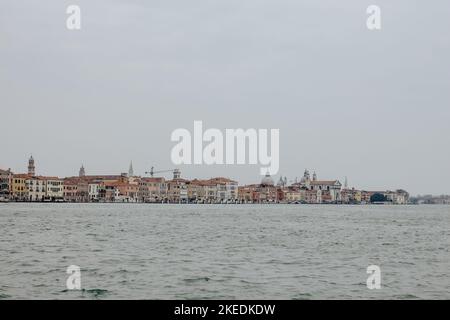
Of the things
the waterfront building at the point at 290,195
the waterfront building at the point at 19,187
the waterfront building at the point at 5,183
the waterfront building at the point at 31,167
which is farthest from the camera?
the waterfront building at the point at 290,195

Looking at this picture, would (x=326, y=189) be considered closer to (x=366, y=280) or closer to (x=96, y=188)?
(x=96, y=188)

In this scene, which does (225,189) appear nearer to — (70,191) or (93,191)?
(93,191)

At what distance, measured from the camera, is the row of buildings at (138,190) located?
436 ft

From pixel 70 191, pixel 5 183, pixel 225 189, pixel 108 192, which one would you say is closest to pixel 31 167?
pixel 70 191

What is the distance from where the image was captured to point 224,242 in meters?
29.1

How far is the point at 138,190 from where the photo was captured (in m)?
146

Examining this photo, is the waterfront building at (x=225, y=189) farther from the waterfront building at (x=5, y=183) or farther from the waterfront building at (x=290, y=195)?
the waterfront building at (x=5, y=183)

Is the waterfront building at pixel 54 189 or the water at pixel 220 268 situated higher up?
the waterfront building at pixel 54 189

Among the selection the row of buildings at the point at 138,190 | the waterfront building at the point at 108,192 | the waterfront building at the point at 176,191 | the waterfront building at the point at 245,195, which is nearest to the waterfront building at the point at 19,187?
the row of buildings at the point at 138,190

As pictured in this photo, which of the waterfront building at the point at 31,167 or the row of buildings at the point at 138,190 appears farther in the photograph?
the waterfront building at the point at 31,167

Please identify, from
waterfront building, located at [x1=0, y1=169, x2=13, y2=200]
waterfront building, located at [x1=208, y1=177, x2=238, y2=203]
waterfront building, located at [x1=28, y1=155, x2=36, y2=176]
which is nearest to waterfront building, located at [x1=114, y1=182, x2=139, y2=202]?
waterfront building, located at [x1=28, y1=155, x2=36, y2=176]

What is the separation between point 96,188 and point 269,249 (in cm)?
12568

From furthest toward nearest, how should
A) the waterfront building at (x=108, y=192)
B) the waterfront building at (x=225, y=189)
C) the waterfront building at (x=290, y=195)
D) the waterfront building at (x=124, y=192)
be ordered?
1. the waterfront building at (x=290, y=195)
2. the waterfront building at (x=225, y=189)
3. the waterfront building at (x=108, y=192)
4. the waterfront building at (x=124, y=192)
